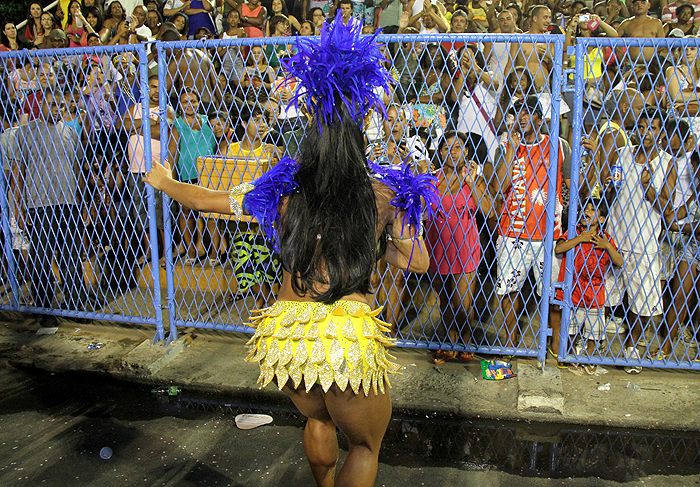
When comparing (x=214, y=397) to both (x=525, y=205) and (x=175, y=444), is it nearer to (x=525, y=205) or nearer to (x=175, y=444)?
(x=175, y=444)

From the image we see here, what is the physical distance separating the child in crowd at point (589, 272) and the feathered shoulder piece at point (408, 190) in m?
1.96

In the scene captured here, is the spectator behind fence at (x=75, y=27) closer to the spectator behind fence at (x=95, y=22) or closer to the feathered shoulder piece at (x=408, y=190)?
the spectator behind fence at (x=95, y=22)

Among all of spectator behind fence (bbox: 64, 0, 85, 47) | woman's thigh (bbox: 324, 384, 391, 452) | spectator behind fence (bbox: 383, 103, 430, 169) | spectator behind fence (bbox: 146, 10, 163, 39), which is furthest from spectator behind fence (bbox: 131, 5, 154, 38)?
woman's thigh (bbox: 324, 384, 391, 452)

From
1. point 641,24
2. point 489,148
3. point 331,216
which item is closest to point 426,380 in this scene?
point 489,148

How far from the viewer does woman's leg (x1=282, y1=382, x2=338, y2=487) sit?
2.35 m

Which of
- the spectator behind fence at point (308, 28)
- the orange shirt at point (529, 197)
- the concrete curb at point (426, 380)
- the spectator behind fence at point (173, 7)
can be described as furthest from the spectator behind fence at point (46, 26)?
the orange shirt at point (529, 197)

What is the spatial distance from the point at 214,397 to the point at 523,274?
89.7 inches

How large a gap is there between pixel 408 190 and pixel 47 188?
388 cm

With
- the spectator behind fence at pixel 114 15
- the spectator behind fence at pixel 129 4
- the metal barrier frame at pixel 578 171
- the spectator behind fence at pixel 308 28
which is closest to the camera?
the metal barrier frame at pixel 578 171

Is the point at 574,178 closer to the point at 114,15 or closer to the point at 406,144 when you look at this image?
the point at 406,144

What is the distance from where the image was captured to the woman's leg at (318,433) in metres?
2.35

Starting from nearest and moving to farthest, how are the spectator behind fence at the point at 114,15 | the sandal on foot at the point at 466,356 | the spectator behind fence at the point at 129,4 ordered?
the sandal on foot at the point at 466,356 < the spectator behind fence at the point at 114,15 < the spectator behind fence at the point at 129,4

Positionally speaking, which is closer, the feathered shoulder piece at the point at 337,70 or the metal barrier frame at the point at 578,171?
the feathered shoulder piece at the point at 337,70

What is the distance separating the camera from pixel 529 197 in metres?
3.93
